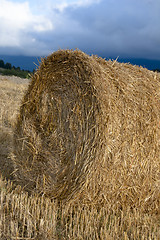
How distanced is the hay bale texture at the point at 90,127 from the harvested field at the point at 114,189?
0.02 meters

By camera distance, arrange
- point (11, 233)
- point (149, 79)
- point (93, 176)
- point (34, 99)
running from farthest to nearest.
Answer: point (34, 99) → point (149, 79) → point (93, 176) → point (11, 233)

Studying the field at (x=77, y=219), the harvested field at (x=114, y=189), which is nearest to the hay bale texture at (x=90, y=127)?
the harvested field at (x=114, y=189)

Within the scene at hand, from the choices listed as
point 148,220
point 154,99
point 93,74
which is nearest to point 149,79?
point 154,99

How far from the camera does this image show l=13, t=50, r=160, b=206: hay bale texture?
3.96 meters

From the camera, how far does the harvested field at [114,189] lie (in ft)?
12.5

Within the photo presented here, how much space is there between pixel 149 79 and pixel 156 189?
174 centimetres

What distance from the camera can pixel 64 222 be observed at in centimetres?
409

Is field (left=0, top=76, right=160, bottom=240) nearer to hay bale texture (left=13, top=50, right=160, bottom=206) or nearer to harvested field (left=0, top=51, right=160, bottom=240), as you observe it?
harvested field (left=0, top=51, right=160, bottom=240)

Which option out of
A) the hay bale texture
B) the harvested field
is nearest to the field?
the harvested field

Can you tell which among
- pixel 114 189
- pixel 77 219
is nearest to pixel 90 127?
pixel 114 189

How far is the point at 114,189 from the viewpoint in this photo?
4172 mm

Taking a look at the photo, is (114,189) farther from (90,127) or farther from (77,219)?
(90,127)

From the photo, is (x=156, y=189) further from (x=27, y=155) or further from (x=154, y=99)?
(x=27, y=155)

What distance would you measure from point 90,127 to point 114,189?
0.97 metres
